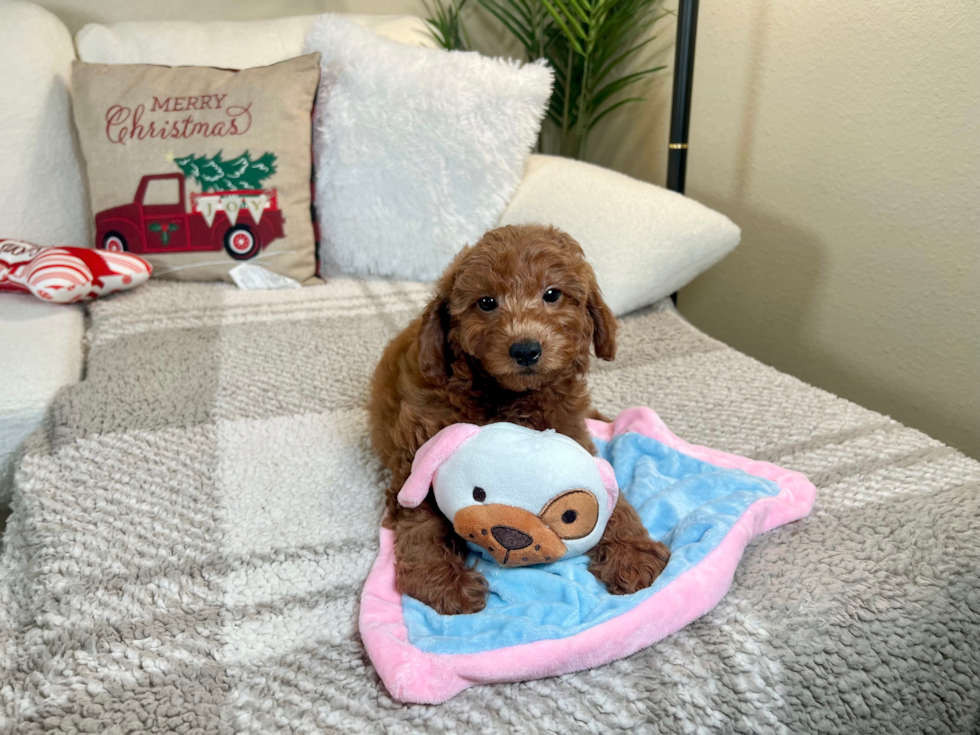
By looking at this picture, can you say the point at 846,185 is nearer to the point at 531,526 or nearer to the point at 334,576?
the point at 531,526

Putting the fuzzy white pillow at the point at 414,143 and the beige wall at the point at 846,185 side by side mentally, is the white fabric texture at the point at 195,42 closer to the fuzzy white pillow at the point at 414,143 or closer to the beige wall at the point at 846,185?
the fuzzy white pillow at the point at 414,143

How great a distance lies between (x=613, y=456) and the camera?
1113 mm

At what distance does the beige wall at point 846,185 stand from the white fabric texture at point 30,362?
43.6 inches

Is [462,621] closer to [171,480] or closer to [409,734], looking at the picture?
[409,734]

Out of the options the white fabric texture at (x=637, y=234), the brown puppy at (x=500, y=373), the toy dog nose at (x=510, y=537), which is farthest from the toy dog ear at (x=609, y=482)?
the white fabric texture at (x=637, y=234)

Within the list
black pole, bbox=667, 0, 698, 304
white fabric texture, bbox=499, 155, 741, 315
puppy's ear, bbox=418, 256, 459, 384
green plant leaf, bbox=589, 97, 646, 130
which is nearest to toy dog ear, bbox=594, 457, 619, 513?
puppy's ear, bbox=418, 256, 459, 384

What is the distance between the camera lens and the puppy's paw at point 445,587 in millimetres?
814

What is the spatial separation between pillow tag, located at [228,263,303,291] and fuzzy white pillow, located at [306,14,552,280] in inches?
7.6

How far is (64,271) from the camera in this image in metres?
1.60

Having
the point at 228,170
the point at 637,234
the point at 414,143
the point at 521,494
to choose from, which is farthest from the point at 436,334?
the point at 228,170

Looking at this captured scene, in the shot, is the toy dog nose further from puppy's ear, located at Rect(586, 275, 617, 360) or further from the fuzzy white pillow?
the fuzzy white pillow

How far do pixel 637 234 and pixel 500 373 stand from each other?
0.92m

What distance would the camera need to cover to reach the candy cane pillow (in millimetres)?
1592

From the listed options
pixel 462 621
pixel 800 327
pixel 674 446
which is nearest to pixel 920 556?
pixel 674 446
